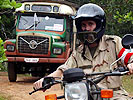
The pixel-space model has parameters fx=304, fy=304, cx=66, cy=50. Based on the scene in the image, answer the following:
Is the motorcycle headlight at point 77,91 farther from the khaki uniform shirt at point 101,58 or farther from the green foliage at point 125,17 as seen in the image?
the green foliage at point 125,17

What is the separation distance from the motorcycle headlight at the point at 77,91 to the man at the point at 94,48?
822 millimetres

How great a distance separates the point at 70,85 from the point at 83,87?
8 centimetres

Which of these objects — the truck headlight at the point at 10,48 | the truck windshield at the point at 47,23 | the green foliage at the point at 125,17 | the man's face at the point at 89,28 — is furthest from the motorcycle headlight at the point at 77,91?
the truck windshield at the point at 47,23

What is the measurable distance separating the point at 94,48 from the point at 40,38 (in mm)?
6688

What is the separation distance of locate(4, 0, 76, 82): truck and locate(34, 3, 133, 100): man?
250 inches

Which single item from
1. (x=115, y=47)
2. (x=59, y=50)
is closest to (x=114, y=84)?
(x=115, y=47)

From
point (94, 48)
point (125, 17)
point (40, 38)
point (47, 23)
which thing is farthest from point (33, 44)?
point (94, 48)

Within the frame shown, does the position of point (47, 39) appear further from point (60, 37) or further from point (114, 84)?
point (114, 84)

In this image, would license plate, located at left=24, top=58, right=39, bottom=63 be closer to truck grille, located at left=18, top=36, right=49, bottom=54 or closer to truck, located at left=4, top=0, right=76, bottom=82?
truck, located at left=4, top=0, right=76, bottom=82

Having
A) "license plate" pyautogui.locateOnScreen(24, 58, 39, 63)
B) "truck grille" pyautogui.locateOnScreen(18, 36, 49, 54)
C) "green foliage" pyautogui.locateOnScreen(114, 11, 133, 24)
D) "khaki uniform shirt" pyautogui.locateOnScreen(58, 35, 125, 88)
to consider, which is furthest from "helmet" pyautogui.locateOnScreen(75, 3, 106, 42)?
"truck grille" pyautogui.locateOnScreen(18, 36, 49, 54)

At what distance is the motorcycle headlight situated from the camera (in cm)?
185

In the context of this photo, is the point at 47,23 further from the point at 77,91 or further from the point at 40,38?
the point at 77,91

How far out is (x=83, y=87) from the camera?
185 centimetres

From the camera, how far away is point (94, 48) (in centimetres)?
300
